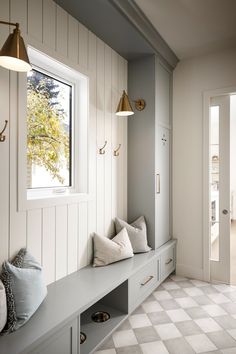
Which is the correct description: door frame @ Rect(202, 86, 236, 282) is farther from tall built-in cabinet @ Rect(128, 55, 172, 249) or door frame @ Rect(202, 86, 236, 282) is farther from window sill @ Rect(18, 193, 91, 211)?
window sill @ Rect(18, 193, 91, 211)

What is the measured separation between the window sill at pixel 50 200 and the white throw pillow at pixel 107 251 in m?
0.41

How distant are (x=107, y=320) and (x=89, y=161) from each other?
1.32m

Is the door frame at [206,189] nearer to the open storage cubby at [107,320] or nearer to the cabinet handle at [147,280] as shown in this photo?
the cabinet handle at [147,280]

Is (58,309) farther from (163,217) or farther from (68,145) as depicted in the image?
(163,217)

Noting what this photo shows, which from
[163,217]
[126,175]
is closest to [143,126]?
[126,175]

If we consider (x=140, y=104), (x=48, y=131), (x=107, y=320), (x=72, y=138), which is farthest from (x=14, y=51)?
(x=107, y=320)

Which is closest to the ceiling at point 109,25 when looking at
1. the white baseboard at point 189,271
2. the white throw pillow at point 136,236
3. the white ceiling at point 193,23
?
the white ceiling at point 193,23

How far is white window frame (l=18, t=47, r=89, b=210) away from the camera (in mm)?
1727

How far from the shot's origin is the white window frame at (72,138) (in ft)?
5.66

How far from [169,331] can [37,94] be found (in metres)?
2.14

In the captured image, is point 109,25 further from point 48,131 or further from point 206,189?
point 206,189

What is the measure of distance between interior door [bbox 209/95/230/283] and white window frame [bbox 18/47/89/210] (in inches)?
62.0

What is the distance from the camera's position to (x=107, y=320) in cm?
210

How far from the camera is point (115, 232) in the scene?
9.09 ft
